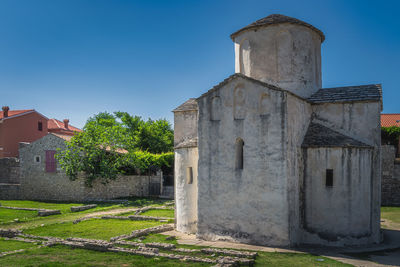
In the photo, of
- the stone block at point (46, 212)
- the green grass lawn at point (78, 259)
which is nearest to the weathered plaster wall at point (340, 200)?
the green grass lawn at point (78, 259)

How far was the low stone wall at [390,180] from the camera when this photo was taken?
2380cm

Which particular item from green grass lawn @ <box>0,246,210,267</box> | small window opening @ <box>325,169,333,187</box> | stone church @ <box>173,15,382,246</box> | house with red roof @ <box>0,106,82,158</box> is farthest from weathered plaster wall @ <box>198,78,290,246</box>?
house with red roof @ <box>0,106,82,158</box>

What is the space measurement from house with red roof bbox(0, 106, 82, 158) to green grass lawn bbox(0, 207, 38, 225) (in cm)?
1597

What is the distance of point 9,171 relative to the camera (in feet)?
98.2

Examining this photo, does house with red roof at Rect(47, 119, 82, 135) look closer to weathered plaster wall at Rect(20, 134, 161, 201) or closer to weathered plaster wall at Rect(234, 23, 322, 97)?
weathered plaster wall at Rect(20, 134, 161, 201)

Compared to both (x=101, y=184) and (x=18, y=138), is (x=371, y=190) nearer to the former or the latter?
(x=101, y=184)

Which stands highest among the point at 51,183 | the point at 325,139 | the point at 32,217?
the point at 325,139

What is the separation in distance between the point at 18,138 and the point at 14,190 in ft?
33.7

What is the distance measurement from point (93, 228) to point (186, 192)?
15.1 ft

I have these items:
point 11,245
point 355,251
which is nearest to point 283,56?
point 355,251

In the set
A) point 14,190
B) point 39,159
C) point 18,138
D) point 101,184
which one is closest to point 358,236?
point 101,184

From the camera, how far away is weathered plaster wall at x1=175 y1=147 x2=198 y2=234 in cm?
1450

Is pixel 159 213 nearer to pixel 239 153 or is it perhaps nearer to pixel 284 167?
pixel 239 153

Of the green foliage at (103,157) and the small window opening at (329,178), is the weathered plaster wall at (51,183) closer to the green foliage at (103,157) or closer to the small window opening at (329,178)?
the green foliage at (103,157)
